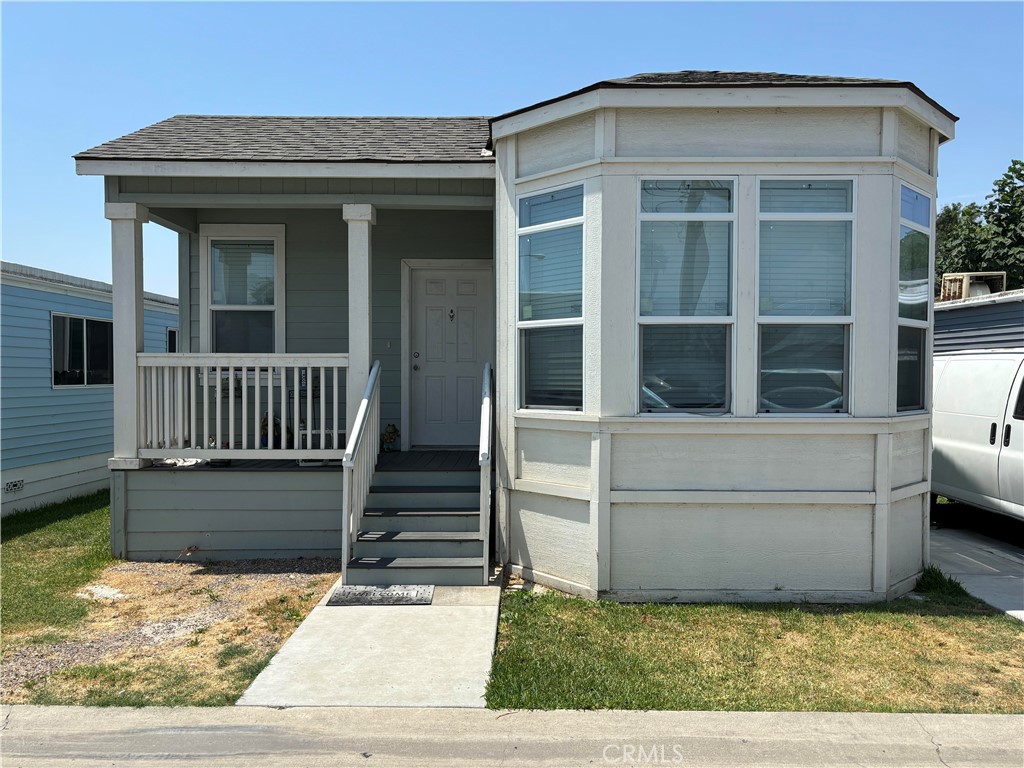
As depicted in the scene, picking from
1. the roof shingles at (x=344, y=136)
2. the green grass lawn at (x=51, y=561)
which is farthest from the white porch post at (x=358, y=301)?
the green grass lawn at (x=51, y=561)

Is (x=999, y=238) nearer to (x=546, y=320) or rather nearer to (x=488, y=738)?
(x=546, y=320)

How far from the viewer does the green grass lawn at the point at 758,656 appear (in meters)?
3.88

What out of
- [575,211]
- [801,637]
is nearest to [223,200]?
[575,211]

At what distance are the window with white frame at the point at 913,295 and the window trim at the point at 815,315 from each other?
428mm

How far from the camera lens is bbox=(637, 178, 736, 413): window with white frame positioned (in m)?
5.47

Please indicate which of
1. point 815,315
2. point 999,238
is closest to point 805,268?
point 815,315

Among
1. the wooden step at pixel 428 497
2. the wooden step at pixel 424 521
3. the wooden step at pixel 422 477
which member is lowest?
the wooden step at pixel 424 521

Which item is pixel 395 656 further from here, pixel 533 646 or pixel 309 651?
pixel 533 646

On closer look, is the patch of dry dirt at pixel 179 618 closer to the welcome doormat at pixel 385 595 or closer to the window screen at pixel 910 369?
the welcome doormat at pixel 385 595

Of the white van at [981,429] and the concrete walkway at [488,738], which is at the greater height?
the white van at [981,429]

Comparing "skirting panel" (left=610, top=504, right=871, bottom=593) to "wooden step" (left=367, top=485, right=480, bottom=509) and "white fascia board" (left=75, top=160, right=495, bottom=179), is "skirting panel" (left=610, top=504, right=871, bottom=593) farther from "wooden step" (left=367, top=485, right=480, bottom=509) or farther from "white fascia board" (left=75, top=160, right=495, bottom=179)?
"white fascia board" (left=75, top=160, right=495, bottom=179)

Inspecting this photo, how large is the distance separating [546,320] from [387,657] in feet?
8.98

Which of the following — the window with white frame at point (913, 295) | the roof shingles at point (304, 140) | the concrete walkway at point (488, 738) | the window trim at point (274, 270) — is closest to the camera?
the concrete walkway at point (488, 738)

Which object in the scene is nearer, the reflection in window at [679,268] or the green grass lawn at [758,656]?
the green grass lawn at [758,656]
